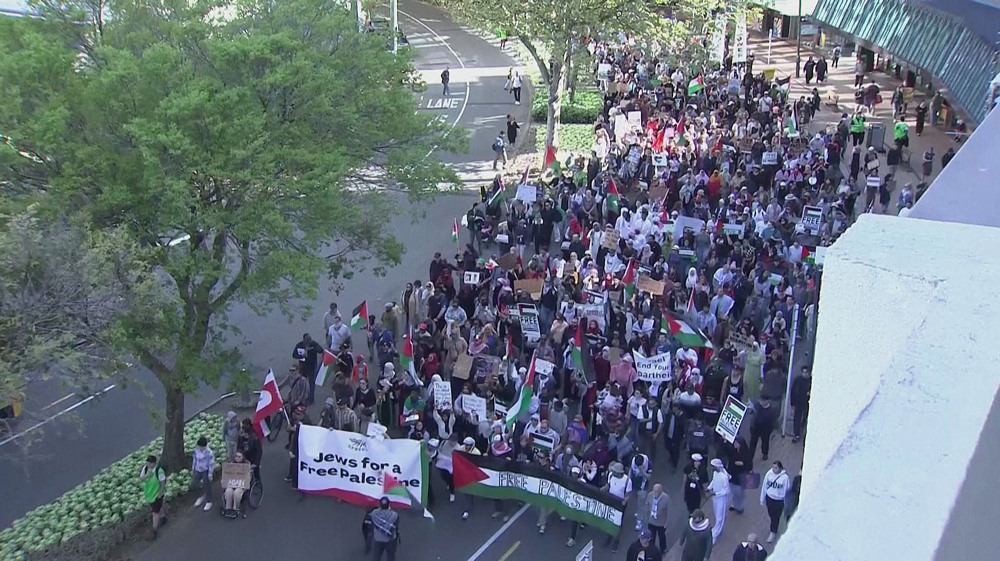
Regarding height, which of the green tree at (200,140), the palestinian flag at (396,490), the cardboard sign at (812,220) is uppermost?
the green tree at (200,140)

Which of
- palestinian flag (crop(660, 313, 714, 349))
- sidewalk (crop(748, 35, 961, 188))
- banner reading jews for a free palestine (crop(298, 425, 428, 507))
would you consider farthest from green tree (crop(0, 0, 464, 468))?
sidewalk (crop(748, 35, 961, 188))

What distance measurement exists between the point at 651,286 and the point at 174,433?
29.5ft

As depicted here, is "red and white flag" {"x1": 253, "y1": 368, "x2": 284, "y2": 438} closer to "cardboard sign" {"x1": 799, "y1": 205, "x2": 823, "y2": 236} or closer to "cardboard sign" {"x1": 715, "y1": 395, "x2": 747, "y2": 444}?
"cardboard sign" {"x1": 715, "y1": 395, "x2": 747, "y2": 444}

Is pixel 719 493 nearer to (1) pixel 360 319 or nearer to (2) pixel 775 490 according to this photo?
(2) pixel 775 490

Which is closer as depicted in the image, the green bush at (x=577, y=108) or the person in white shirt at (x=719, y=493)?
the person in white shirt at (x=719, y=493)

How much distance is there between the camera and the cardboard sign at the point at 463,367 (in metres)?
17.7

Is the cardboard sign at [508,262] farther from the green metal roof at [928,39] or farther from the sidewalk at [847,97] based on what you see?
the green metal roof at [928,39]

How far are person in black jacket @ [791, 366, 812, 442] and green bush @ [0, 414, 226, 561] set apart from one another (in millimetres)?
9257

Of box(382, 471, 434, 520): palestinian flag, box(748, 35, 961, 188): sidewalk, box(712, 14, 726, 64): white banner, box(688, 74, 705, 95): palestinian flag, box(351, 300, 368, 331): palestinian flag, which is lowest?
box(382, 471, 434, 520): palestinian flag

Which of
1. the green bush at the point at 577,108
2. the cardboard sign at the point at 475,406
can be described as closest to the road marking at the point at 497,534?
the cardboard sign at the point at 475,406

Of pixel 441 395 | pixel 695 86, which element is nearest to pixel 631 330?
pixel 441 395

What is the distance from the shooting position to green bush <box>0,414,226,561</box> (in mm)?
14508

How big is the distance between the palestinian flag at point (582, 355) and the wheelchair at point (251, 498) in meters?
5.64

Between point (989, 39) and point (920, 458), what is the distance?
3021 centimetres
